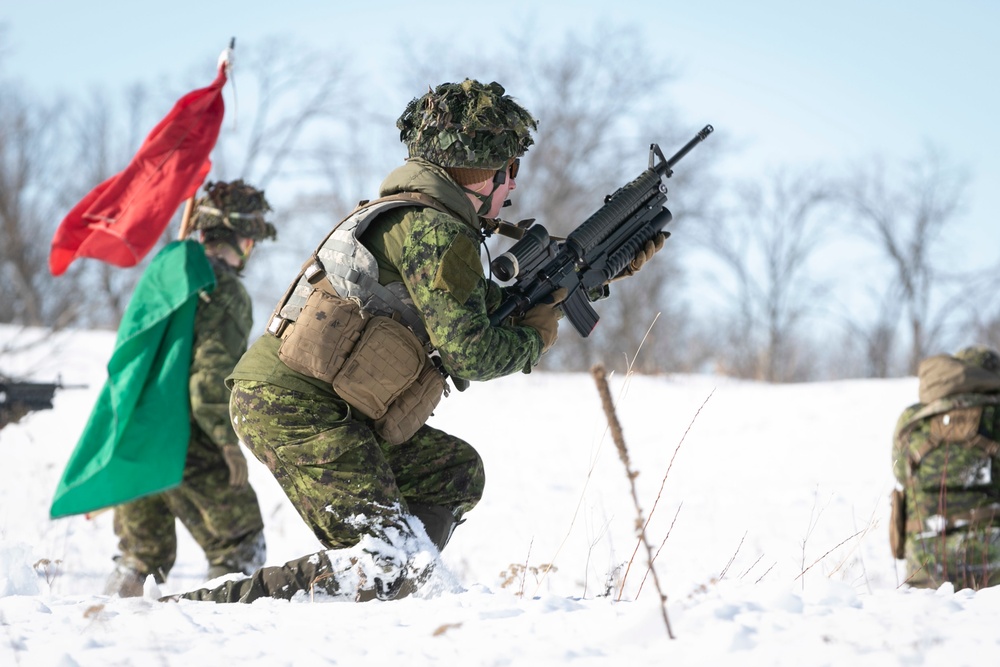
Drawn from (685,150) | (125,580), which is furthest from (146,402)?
(685,150)

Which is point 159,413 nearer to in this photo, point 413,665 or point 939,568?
point 413,665

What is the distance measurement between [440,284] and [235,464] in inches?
97.7

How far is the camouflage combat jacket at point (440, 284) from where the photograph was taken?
3.09 metres

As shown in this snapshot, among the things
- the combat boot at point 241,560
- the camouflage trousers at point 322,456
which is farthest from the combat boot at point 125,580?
the camouflage trousers at point 322,456

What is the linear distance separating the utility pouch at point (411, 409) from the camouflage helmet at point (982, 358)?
3912 millimetres

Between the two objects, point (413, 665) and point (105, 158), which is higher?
point (105, 158)

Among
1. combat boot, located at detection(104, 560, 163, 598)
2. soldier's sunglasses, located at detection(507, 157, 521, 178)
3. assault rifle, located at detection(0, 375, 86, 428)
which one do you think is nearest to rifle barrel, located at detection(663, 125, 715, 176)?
soldier's sunglasses, located at detection(507, 157, 521, 178)

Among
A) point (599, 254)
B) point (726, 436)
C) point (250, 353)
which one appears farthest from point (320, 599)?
point (726, 436)

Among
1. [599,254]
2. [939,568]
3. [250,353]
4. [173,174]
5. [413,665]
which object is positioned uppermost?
[173,174]

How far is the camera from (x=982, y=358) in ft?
19.5

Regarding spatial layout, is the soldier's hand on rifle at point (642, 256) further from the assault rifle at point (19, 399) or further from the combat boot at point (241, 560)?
the assault rifle at point (19, 399)

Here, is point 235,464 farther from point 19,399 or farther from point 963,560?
point 963,560

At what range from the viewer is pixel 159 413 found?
17.1 feet

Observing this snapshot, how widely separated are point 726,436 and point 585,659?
8.36 meters
